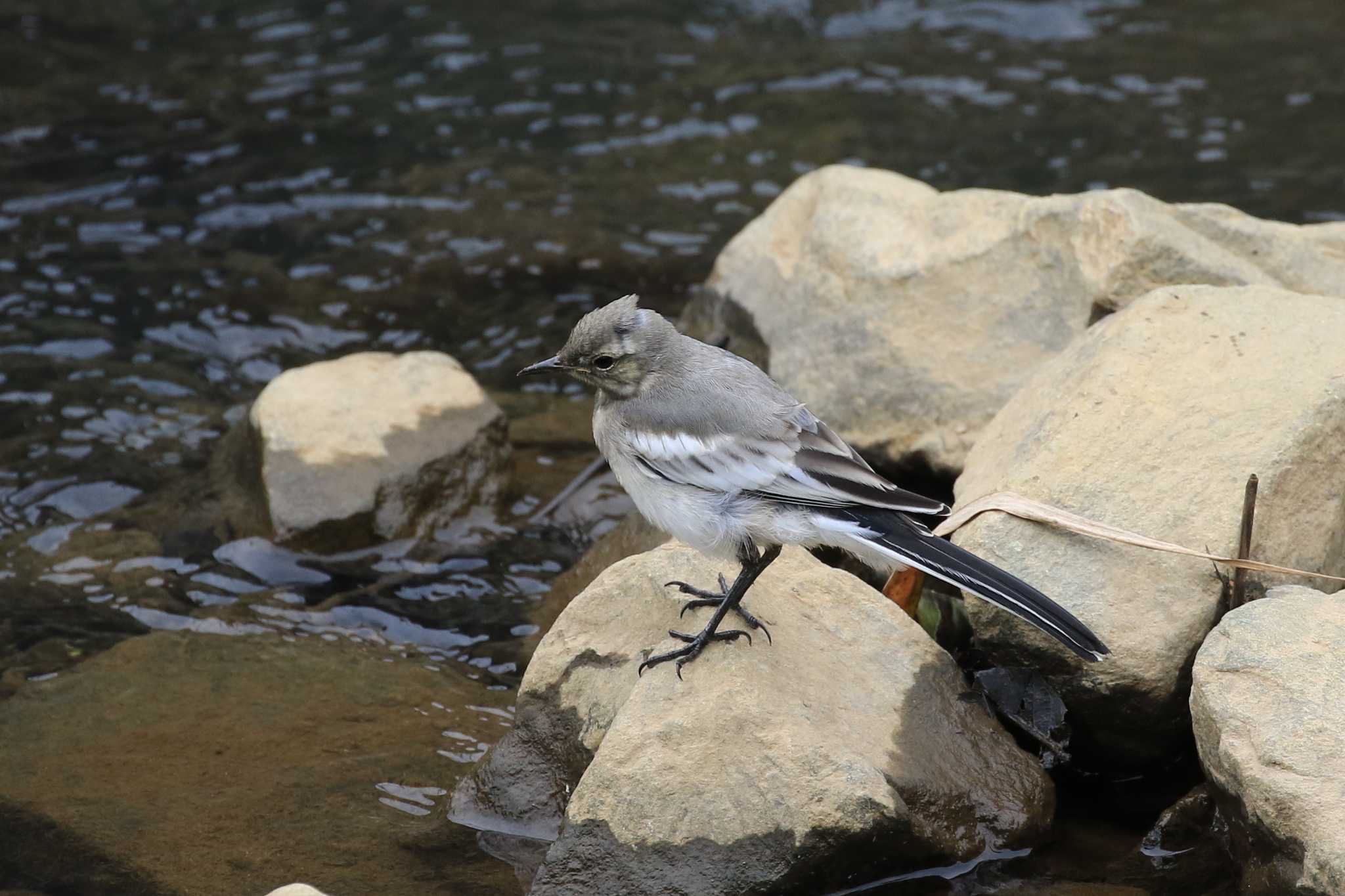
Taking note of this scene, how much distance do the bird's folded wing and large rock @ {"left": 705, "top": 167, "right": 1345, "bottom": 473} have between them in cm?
205

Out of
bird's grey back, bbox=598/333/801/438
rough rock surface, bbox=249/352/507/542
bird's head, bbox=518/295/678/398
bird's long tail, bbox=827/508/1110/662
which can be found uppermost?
bird's head, bbox=518/295/678/398

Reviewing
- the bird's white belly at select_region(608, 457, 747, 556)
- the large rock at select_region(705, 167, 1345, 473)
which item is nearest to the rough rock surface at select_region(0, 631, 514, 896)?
the bird's white belly at select_region(608, 457, 747, 556)

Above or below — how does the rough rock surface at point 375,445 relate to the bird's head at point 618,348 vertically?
below

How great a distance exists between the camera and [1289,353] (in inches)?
212

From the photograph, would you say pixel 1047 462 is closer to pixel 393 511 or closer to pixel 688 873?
pixel 688 873

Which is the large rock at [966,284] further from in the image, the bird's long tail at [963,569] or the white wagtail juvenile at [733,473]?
the bird's long tail at [963,569]

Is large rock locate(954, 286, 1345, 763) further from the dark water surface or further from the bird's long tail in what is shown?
the dark water surface

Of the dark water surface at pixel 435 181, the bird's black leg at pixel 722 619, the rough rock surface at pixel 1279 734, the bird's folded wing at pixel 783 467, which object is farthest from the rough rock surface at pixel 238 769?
the rough rock surface at pixel 1279 734

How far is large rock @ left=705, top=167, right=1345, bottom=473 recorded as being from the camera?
268 inches

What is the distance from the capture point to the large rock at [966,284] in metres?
6.82

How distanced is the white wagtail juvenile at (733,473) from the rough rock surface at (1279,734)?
410 mm

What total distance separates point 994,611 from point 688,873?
147 cm

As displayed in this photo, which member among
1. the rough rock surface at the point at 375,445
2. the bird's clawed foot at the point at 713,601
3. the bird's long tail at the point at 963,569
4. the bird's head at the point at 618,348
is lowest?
the rough rock surface at the point at 375,445

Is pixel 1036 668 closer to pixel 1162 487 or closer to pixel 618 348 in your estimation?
pixel 1162 487
